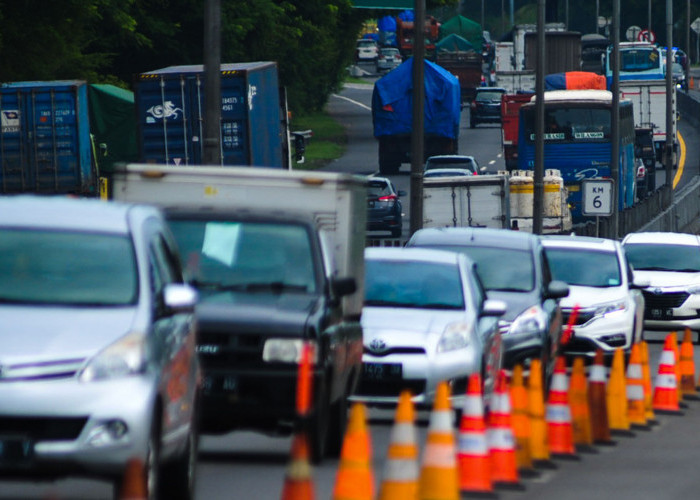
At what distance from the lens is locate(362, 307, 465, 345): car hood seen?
1510cm

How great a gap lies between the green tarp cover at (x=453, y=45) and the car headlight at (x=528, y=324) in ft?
286

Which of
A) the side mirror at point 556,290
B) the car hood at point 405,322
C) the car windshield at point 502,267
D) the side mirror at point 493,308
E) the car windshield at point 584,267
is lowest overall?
the car windshield at point 584,267

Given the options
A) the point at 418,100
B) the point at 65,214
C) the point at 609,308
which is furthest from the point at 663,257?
the point at 65,214

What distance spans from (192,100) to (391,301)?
18.0m

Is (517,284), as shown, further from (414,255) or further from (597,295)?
(597,295)

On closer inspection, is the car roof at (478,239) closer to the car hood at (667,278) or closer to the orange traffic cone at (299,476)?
the car hood at (667,278)

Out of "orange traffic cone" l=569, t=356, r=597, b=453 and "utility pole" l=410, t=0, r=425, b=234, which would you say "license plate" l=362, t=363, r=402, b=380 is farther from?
"utility pole" l=410, t=0, r=425, b=234

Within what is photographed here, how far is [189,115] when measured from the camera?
110 ft

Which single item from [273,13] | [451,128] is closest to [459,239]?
[273,13]

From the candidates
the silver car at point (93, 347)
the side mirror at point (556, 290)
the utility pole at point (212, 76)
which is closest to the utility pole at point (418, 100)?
the utility pole at point (212, 76)

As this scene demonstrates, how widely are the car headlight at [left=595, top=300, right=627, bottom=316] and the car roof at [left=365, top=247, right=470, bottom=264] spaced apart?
18.1 ft

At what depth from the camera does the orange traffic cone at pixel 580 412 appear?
1374 centimetres

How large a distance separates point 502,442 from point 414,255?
18.9 feet

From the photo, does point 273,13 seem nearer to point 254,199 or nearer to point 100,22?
point 100,22
